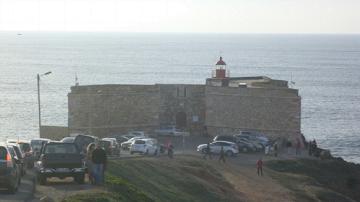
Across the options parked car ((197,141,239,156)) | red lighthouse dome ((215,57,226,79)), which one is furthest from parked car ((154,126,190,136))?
parked car ((197,141,239,156))

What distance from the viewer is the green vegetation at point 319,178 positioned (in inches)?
1479

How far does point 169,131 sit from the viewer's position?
172 feet

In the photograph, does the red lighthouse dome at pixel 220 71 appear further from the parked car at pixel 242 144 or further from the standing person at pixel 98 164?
the standing person at pixel 98 164

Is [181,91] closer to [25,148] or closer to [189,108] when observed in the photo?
[189,108]

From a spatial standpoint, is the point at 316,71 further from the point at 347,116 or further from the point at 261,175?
the point at 261,175

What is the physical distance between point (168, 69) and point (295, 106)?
11039cm

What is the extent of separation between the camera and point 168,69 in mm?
160625

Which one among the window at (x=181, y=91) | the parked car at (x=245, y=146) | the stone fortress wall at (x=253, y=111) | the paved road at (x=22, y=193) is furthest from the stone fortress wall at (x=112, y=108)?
the paved road at (x=22, y=193)

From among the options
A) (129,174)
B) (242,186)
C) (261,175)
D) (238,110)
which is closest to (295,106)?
(238,110)

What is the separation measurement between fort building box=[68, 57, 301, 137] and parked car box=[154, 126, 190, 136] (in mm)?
449

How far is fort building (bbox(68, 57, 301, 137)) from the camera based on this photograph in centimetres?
5128

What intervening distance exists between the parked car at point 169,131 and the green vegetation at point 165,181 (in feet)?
36.4

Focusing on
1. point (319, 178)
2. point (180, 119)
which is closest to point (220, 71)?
point (180, 119)

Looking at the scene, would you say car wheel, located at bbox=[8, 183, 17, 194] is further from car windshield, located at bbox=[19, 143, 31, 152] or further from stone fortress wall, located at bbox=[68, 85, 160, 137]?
stone fortress wall, located at bbox=[68, 85, 160, 137]
